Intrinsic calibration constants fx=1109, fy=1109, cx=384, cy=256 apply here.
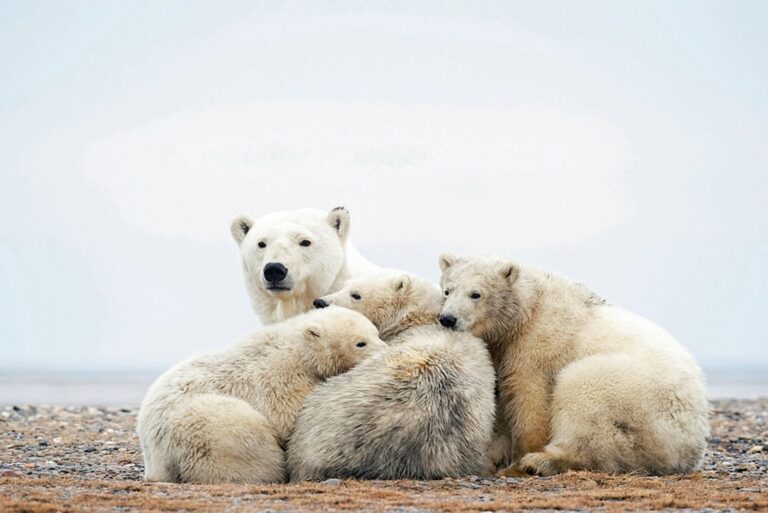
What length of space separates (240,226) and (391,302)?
237 cm

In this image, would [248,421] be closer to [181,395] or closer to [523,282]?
[181,395]

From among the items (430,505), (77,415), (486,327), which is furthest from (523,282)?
(77,415)

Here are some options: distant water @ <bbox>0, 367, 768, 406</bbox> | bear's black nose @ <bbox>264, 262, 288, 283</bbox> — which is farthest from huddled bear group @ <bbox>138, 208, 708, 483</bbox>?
distant water @ <bbox>0, 367, 768, 406</bbox>

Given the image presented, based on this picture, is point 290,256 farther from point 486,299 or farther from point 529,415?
point 529,415

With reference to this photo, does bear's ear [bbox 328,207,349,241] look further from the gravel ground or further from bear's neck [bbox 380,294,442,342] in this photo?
the gravel ground

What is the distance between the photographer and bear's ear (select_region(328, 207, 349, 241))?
425 inches

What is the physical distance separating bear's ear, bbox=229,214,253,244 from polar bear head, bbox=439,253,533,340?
2.50 m

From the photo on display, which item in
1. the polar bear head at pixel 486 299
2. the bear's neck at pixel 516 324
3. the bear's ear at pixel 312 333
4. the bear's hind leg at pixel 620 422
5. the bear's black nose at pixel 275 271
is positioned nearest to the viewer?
the bear's hind leg at pixel 620 422

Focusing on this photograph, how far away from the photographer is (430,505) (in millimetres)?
6777

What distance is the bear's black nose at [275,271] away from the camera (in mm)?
9891

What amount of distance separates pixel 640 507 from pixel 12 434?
967 centimetres

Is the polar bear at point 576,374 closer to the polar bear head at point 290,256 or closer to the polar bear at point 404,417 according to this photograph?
the polar bear at point 404,417

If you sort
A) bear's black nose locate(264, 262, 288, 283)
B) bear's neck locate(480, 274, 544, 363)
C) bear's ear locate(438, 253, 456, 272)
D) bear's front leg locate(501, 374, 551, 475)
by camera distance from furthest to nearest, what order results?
bear's black nose locate(264, 262, 288, 283) → bear's ear locate(438, 253, 456, 272) → bear's neck locate(480, 274, 544, 363) → bear's front leg locate(501, 374, 551, 475)

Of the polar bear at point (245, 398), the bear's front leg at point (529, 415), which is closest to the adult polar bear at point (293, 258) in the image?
the polar bear at point (245, 398)
